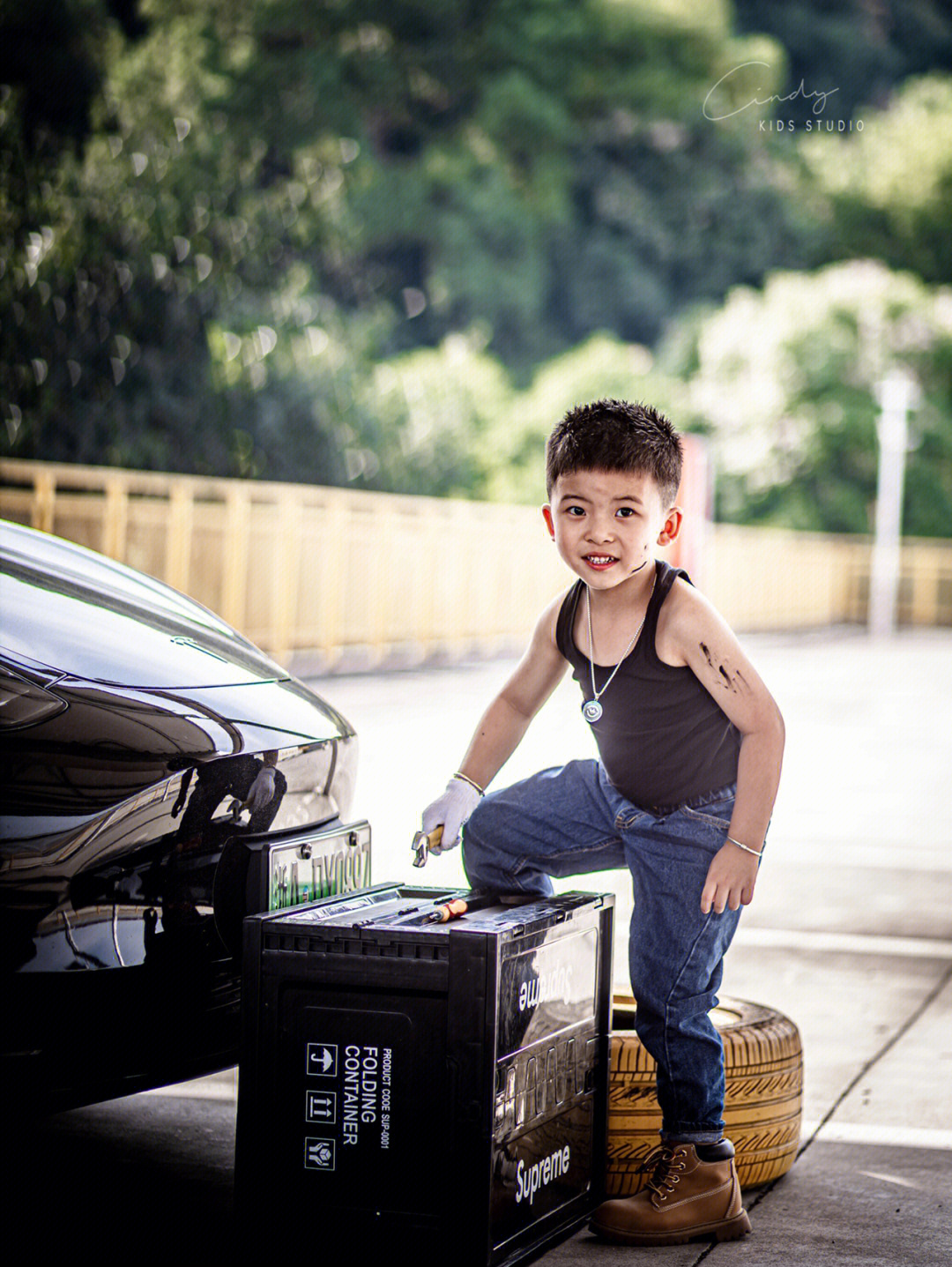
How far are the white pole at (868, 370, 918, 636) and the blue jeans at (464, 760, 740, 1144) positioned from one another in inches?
1805

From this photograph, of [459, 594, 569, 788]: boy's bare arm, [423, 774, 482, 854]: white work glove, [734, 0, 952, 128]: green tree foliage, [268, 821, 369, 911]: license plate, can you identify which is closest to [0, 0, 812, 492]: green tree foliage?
[734, 0, 952, 128]: green tree foliage

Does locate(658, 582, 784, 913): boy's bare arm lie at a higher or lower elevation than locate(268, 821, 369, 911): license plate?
higher

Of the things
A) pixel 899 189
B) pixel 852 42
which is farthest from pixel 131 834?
pixel 852 42

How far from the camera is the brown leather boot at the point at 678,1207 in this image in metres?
3.20

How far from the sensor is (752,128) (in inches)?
2675

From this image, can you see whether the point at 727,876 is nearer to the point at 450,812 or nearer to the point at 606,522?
the point at 450,812

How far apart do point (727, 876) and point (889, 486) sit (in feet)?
163

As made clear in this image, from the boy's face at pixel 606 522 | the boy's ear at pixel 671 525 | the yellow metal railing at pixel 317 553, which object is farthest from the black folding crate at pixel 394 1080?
the yellow metal railing at pixel 317 553

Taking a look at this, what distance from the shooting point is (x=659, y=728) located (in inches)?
128

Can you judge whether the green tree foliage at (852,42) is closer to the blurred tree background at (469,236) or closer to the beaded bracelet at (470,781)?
the blurred tree background at (469,236)

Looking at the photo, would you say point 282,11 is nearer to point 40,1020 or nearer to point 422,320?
point 422,320

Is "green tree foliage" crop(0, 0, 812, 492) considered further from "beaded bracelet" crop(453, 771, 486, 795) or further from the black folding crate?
the black folding crate

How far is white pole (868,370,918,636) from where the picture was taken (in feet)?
160

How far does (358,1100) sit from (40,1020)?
56 cm
